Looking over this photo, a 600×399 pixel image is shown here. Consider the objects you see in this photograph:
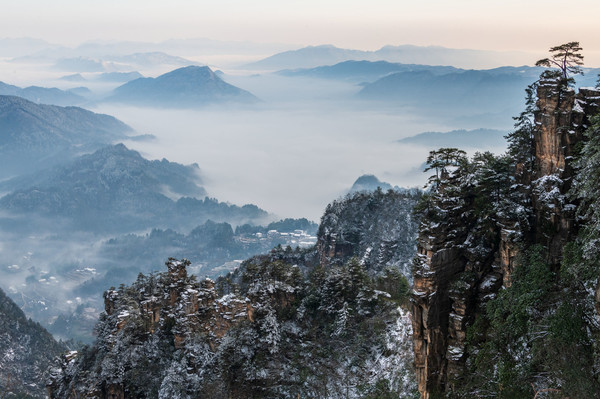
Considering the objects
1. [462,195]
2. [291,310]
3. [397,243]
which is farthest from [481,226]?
[397,243]

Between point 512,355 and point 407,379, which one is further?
point 407,379

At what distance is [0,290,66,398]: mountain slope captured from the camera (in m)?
114

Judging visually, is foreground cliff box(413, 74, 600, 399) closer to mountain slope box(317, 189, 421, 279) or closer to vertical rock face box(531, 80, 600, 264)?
vertical rock face box(531, 80, 600, 264)

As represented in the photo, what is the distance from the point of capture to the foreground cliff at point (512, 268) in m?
27.8

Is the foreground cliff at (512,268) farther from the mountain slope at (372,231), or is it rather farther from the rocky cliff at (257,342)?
the mountain slope at (372,231)

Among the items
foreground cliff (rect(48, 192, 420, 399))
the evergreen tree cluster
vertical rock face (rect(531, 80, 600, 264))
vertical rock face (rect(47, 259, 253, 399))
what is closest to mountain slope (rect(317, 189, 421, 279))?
foreground cliff (rect(48, 192, 420, 399))

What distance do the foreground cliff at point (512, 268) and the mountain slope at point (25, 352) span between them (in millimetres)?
102136

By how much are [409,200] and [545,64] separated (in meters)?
87.9

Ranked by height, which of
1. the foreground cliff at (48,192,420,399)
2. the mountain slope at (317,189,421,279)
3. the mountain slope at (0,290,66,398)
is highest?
the mountain slope at (317,189,421,279)

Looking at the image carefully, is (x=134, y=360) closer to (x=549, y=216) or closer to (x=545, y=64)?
(x=549, y=216)

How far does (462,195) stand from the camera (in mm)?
35875

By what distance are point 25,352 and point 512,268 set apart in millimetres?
128259

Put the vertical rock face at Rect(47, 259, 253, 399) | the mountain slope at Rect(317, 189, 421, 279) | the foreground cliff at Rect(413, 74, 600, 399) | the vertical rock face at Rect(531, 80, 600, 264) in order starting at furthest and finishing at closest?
the mountain slope at Rect(317, 189, 421, 279) < the vertical rock face at Rect(47, 259, 253, 399) < the vertical rock face at Rect(531, 80, 600, 264) < the foreground cliff at Rect(413, 74, 600, 399)

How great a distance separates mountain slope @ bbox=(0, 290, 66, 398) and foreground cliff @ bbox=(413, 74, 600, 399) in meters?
102
